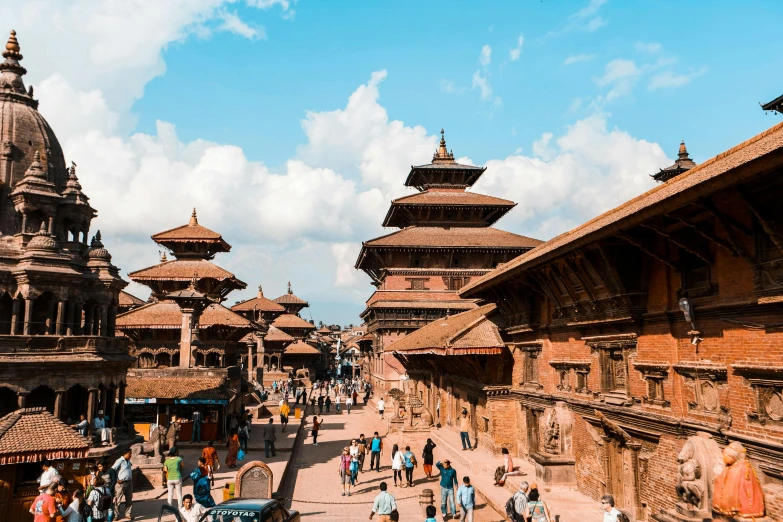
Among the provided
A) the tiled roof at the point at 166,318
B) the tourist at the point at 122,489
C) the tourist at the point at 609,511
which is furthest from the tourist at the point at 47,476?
the tiled roof at the point at 166,318

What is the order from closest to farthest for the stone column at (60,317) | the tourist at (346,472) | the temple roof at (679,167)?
the tourist at (346,472)
the stone column at (60,317)
the temple roof at (679,167)

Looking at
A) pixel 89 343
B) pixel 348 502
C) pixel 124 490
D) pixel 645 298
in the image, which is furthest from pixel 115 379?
pixel 645 298

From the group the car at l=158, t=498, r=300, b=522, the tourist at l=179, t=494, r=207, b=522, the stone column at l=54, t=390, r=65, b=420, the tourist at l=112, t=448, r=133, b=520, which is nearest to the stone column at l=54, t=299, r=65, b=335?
the stone column at l=54, t=390, r=65, b=420


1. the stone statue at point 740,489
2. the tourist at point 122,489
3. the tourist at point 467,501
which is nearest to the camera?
the stone statue at point 740,489

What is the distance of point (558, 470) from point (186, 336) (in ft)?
62.4

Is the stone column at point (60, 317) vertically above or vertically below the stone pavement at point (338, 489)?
above

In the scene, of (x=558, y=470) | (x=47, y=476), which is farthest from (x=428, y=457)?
(x=47, y=476)

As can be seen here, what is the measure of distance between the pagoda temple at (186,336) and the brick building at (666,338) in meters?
15.5

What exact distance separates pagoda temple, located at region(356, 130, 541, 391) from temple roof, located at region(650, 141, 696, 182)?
1164 centimetres

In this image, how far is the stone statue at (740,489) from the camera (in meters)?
8.41

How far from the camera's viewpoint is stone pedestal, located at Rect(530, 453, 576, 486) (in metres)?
16.7

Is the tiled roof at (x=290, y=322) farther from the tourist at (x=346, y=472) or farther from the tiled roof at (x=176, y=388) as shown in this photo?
the tourist at (x=346, y=472)

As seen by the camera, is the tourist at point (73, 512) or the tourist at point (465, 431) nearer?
the tourist at point (73, 512)

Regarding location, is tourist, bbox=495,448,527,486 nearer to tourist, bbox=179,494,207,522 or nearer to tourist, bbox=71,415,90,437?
tourist, bbox=179,494,207,522
